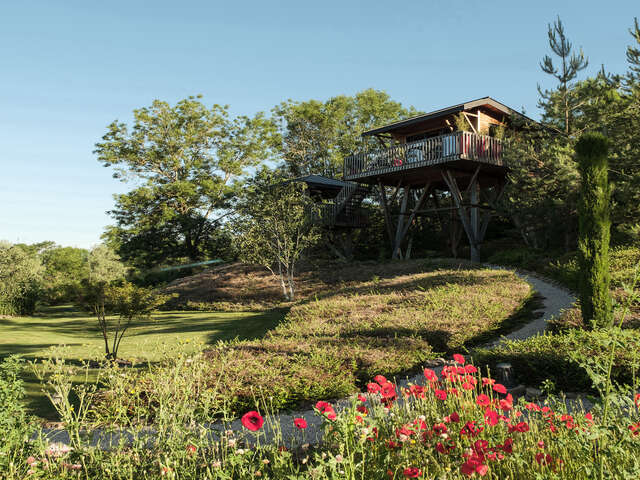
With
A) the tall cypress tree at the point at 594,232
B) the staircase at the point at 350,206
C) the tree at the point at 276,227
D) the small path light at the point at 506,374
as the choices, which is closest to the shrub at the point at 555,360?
the small path light at the point at 506,374

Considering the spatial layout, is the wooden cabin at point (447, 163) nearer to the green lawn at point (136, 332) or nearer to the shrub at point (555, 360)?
the green lawn at point (136, 332)

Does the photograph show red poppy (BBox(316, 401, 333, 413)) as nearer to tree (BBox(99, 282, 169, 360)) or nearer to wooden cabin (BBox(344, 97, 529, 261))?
tree (BBox(99, 282, 169, 360))

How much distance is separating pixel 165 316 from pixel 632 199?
703 inches

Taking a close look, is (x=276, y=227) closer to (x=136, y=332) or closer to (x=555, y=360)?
(x=136, y=332)

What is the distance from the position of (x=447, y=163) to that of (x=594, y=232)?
11052 millimetres

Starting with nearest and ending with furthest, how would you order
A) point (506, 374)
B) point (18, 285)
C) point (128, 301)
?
point (506, 374), point (128, 301), point (18, 285)

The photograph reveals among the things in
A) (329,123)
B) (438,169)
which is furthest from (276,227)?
(329,123)

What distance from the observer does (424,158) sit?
20203mm

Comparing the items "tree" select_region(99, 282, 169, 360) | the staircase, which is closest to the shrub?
"tree" select_region(99, 282, 169, 360)

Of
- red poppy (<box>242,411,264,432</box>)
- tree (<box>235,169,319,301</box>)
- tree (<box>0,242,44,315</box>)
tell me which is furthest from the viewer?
tree (<box>0,242,44,315</box>)

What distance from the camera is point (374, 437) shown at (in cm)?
337

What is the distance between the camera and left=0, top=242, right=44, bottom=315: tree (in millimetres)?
23219

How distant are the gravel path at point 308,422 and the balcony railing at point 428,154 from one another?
16.3 feet

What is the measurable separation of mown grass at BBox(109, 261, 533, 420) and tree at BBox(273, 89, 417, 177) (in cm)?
2505
